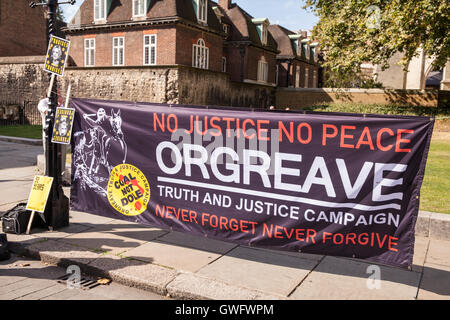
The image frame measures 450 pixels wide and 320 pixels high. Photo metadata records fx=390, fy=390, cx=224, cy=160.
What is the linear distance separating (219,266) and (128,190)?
2.01m

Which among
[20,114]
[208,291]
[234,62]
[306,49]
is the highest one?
[306,49]

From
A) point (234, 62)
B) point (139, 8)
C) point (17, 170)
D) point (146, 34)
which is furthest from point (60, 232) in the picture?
point (234, 62)

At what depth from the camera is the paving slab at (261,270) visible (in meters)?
4.80

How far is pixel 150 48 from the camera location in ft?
92.4

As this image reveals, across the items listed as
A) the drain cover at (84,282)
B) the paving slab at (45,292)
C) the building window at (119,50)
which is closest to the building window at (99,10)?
the building window at (119,50)

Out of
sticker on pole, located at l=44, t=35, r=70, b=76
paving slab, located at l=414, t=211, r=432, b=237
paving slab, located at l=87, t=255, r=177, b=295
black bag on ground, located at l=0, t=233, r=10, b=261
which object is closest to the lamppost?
sticker on pole, located at l=44, t=35, r=70, b=76

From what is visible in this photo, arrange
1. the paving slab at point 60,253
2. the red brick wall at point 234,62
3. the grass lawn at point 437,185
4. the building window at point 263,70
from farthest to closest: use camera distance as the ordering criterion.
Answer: the building window at point 263,70 < the red brick wall at point 234,62 < the grass lawn at point 437,185 < the paving slab at point 60,253

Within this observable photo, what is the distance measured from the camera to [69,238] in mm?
6387

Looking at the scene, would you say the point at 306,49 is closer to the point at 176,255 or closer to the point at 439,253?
the point at 439,253

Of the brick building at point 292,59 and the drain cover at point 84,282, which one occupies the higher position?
the brick building at point 292,59

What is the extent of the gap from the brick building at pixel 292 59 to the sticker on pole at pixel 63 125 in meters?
39.9

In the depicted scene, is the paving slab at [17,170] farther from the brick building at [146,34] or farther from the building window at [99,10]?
the building window at [99,10]
